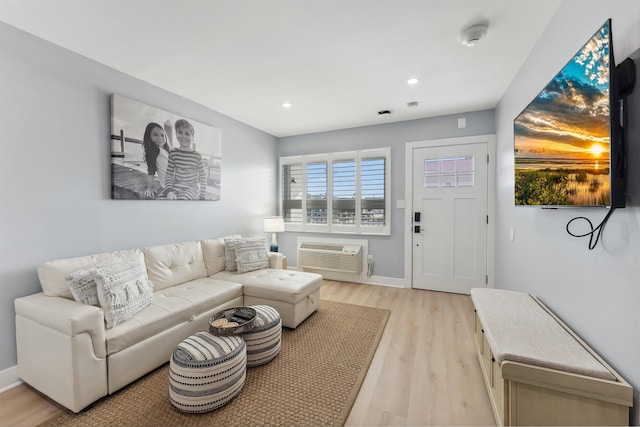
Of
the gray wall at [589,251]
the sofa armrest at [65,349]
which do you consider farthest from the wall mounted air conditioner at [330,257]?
the sofa armrest at [65,349]

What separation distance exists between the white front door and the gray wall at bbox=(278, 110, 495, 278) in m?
0.20

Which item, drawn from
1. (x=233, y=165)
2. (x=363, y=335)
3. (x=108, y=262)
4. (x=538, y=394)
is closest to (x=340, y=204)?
(x=233, y=165)

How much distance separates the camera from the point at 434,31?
1959 mm

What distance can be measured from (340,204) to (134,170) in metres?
2.83

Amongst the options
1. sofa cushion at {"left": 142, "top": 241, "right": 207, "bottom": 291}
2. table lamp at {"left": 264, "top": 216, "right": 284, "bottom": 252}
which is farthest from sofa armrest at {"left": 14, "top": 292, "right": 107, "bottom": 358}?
table lamp at {"left": 264, "top": 216, "right": 284, "bottom": 252}

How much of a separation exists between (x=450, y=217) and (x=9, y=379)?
14.8ft

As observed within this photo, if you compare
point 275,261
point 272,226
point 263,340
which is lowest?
point 263,340

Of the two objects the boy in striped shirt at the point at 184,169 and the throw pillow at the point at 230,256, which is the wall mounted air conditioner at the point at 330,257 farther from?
the boy in striped shirt at the point at 184,169

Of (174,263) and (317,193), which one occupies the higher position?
(317,193)

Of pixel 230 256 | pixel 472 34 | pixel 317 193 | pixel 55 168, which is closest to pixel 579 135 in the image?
pixel 472 34

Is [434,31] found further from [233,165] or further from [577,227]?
[233,165]

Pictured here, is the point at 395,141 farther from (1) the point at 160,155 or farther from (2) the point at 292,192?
(1) the point at 160,155

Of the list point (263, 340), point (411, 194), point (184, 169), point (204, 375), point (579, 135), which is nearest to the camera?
point (579, 135)

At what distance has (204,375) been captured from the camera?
1.59m
